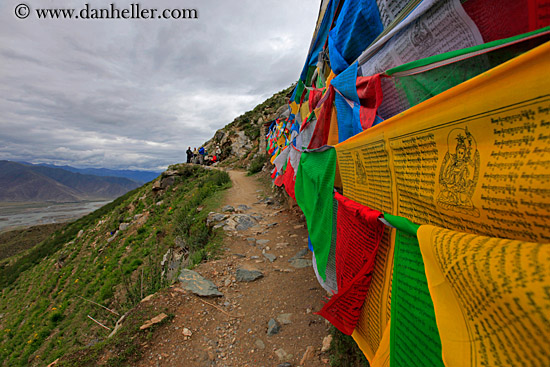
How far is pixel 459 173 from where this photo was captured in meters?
0.87

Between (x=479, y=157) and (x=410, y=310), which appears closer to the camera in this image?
(x=479, y=157)

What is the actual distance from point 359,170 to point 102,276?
12.8 m

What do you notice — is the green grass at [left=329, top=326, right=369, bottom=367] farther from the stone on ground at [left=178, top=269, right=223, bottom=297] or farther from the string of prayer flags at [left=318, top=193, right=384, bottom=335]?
the stone on ground at [left=178, top=269, right=223, bottom=297]

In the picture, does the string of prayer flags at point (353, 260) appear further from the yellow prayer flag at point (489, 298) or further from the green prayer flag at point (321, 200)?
the yellow prayer flag at point (489, 298)

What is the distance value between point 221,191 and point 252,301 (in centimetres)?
846

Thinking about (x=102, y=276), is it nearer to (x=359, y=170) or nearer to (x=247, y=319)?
(x=247, y=319)

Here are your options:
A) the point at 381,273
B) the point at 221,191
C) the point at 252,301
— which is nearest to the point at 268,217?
the point at 252,301

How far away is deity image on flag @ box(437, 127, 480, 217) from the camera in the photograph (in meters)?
0.81

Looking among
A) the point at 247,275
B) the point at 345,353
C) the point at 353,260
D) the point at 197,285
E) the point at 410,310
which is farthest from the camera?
the point at 247,275

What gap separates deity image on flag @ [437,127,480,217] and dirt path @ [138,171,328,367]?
259 centimetres

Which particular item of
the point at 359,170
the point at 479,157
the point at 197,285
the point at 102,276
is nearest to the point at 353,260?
the point at 359,170

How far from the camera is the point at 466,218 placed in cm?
85

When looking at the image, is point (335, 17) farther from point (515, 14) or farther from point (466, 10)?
point (515, 14)

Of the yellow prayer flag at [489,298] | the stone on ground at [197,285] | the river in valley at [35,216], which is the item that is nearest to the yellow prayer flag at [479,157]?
the yellow prayer flag at [489,298]
